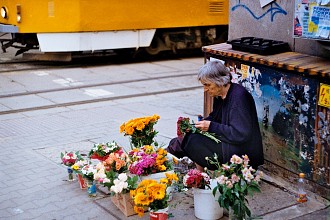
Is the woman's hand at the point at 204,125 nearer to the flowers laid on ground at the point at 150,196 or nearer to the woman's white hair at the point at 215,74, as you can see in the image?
the woman's white hair at the point at 215,74

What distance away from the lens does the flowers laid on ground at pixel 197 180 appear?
14.1ft

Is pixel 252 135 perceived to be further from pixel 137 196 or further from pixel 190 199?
pixel 137 196

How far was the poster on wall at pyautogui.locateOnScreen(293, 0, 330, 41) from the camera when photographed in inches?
181

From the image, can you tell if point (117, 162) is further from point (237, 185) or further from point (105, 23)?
point (105, 23)

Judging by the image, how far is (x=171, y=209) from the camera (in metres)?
4.68

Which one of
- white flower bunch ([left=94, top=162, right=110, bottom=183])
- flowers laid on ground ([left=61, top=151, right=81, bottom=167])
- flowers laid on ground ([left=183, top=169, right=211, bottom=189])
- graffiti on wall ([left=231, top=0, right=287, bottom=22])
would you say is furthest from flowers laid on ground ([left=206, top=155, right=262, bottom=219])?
graffiti on wall ([left=231, top=0, right=287, bottom=22])

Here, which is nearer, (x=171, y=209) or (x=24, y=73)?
(x=171, y=209)

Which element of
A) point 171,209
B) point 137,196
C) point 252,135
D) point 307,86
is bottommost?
point 171,209

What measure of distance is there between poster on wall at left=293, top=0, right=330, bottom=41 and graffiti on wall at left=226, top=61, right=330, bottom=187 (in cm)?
38

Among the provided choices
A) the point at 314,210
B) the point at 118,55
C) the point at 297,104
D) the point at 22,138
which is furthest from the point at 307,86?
the point at 118,55

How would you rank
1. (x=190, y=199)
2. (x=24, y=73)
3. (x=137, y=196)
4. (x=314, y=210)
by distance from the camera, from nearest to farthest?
(x=137, y=196)
(x=314, y=210)
(x=190, y=199)
(x=24, y=73)

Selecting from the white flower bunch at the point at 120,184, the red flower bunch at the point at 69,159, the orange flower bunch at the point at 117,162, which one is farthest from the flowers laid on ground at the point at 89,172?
the white flower bunch at the point at 120,184

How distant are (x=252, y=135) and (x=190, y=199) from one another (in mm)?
786

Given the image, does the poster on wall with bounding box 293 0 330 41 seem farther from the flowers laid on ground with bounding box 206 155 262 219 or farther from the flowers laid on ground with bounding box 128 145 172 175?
the flowers laid on ground with bounding box 128 145 172 175
